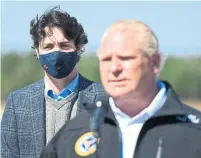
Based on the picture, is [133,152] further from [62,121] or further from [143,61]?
[62,121]

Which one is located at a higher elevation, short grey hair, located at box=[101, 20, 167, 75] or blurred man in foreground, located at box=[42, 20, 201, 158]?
short grey hair, located at box=[101, 20, 167, 75]

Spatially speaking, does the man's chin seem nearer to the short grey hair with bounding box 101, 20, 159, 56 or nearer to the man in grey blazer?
the short grey hair with bounding box 101, 20, 159, 56

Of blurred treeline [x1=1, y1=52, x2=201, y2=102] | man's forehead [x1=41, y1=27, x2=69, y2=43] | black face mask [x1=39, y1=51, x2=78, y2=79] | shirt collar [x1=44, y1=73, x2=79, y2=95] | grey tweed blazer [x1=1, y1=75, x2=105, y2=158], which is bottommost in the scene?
blurred treeline [x1=1, y1=52, x2=201, y2=102]

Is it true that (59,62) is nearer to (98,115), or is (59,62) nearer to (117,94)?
(98,115)

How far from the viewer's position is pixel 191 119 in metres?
3.65

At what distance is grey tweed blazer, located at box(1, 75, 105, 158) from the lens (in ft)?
16.6

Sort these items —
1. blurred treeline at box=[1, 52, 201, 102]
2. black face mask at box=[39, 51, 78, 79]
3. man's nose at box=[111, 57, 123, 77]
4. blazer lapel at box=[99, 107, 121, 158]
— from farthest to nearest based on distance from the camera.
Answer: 1. blurred treeline at box=[1, 52, 201, 102]
2. black face mask at box=[39, 51, 78, 79]
3. blazer lapel at box=[99, 107, 121, 158]
4. man's nose at box=[111, 57, 123, 77]

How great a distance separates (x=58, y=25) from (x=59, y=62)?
0.22 metres

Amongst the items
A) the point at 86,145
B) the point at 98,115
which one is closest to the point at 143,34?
the point at 98,115

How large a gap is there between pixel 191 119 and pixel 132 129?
257mm

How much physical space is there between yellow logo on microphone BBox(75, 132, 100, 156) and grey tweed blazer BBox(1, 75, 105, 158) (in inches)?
52.0

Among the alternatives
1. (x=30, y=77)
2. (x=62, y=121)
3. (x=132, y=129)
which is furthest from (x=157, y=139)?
(x=30, y=77)

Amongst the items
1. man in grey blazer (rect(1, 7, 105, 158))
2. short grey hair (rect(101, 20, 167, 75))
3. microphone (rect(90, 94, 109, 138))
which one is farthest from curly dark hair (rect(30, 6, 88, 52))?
short grey hair (rect(101, 20, 167, 75))

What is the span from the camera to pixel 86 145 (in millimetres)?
3678
